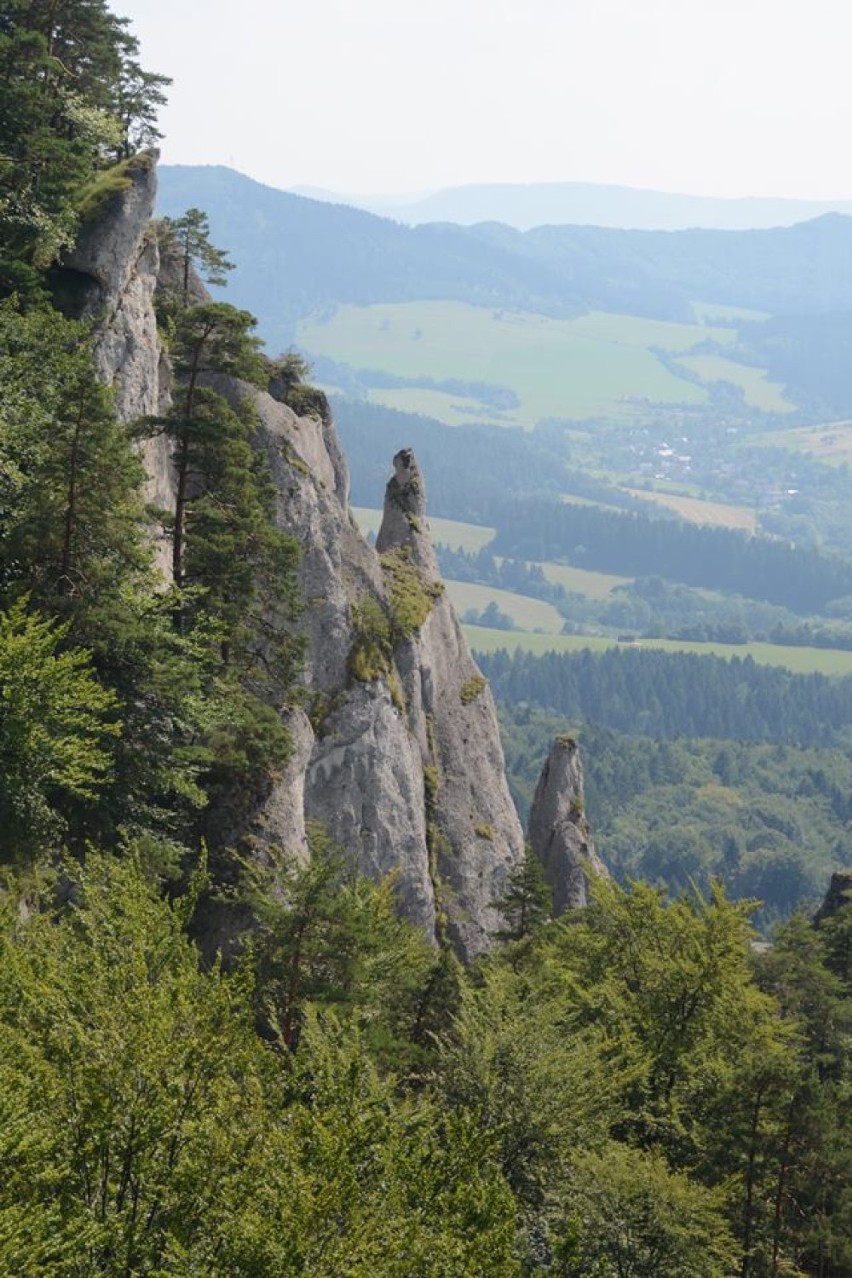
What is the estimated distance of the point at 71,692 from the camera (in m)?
35.5

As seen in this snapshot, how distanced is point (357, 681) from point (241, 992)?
120ft

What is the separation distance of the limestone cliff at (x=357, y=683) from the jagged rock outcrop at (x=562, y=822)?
652 cm

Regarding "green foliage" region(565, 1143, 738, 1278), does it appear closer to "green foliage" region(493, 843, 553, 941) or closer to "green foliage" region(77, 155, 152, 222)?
"green foliage" region(493, 843, 553, 941)

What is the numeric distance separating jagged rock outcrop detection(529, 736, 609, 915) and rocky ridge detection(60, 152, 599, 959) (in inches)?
298

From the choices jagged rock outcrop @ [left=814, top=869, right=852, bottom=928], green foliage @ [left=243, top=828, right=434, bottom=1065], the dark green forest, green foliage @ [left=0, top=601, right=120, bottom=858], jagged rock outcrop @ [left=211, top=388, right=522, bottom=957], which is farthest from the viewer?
jagged rock outcrop @ [left=814, top=869, right=852, bottom=928]

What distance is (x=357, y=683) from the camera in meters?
62.3

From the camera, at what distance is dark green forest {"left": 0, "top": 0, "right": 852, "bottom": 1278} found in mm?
22016

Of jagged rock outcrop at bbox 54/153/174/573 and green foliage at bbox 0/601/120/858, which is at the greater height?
jagged rock outcrop at bbox 54/153/174/573

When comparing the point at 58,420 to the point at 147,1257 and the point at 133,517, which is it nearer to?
the point at 133,517

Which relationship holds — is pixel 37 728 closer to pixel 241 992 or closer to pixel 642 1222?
pixel 241 992

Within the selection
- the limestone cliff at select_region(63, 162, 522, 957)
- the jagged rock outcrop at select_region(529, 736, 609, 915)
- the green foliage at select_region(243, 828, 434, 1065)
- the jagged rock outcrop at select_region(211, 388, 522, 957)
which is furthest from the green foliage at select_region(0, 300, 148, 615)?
the jagged rock outcrop at select_region(529, 736, 609, 915)

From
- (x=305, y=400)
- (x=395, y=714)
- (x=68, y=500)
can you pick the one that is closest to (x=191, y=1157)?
(x=68, y=500)

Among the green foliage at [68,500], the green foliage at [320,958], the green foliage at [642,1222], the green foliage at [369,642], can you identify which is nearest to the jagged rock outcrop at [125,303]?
the green foliage at [68,500]

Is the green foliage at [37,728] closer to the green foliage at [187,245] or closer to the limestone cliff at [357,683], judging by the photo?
the limestone cliff at [357,683]
